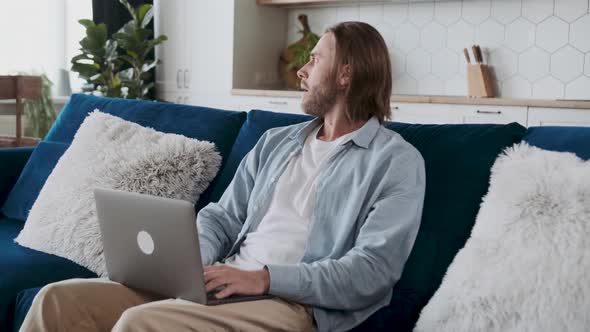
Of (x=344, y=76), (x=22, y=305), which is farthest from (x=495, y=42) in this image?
(x=22, y=305)

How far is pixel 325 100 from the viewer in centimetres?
205

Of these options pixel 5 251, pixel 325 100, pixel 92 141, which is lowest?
pixel 5 251

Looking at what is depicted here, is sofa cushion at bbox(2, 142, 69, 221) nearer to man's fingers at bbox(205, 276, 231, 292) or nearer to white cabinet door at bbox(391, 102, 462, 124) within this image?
man's fingers at bbox(205, 276, 231, 292)

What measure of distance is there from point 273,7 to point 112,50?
1.13m

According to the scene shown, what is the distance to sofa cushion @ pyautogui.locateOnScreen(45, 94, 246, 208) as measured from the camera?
2.53 metres

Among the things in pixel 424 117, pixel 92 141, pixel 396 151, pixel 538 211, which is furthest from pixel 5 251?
pixel 424 117

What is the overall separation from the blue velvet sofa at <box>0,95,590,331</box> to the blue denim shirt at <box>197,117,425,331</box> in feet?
0.16

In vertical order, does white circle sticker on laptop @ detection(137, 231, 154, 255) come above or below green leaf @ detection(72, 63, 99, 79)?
below

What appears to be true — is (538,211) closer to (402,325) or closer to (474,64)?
(402,325)

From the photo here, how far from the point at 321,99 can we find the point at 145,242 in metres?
0.66

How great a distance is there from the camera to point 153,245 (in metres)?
1.59

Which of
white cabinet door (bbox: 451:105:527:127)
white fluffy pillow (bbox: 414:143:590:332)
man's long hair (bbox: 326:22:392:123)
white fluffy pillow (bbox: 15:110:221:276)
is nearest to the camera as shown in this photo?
white fluffy pillow (bbox: 414:143:590:332)

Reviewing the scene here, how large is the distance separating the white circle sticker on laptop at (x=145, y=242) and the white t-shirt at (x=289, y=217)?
1.14 feet

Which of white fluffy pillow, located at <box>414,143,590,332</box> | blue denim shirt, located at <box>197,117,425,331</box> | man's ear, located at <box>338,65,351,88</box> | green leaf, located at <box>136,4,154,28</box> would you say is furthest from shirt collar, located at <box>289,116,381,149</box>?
green leaf, located at <box>136,4,154,28</box>
